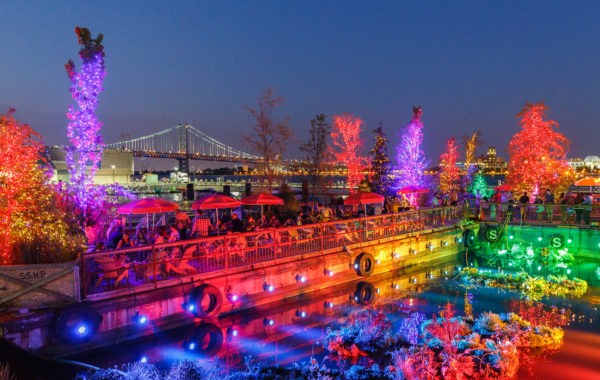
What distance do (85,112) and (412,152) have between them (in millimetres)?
26251

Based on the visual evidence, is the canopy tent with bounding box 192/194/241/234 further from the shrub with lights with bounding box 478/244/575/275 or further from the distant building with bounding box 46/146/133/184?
the distant building with bounding box 46/146/133/184

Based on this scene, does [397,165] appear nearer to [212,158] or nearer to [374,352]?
[374,352]

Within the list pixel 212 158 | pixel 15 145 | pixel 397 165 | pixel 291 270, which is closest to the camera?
pixel 15 145

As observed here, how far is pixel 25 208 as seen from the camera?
12500 mm

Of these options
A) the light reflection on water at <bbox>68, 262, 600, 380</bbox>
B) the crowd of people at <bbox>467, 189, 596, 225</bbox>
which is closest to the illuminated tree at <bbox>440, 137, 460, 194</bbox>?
the crowd of people at <bbox>467, 189, 596, 225</bbox>

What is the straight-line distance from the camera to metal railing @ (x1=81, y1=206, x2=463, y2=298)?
11.4 meters

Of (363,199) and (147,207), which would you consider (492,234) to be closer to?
(363,199)

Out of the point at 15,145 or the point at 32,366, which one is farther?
the point at 15,145

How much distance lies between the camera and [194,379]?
9.09m

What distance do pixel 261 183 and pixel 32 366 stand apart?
87.4 ft

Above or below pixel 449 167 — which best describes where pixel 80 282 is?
below

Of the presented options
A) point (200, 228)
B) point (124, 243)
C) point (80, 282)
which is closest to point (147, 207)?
point (124, 243)

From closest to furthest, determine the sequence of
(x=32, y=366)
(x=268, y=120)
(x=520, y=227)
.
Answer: (x=32, y=366) < (x=520, y=227) < (x=268, y=120)

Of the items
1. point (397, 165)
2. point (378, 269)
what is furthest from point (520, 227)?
point (397, 165)
